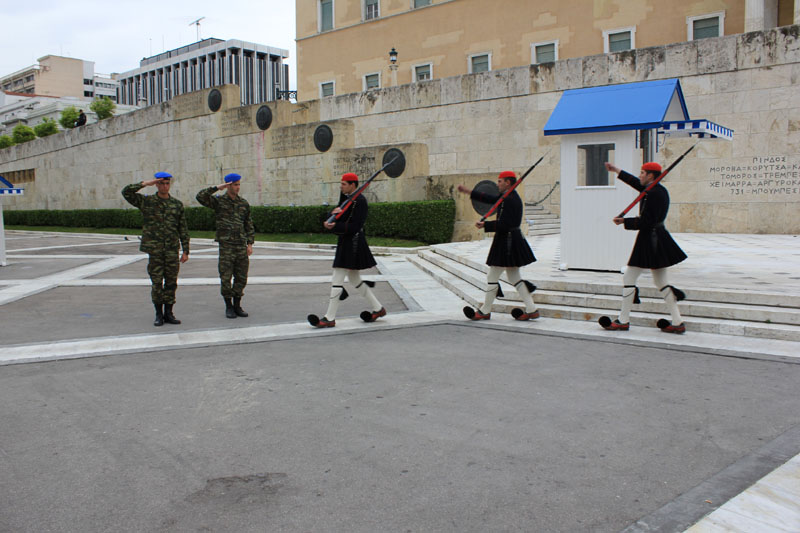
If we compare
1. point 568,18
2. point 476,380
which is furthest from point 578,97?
point 568,18

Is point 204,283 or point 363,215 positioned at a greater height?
point 363,215

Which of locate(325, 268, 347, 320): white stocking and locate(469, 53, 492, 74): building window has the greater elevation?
locate(469, 53, 492, 74): building window

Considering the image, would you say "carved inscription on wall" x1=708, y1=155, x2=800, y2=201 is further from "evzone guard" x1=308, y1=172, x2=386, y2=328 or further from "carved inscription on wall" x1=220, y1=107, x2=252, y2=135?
"carved inscription on wall" x1=220, y1=107, x2=252, y2=135

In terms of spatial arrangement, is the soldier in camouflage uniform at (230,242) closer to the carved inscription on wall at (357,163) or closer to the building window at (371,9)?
the carved inscription on wall at (357,163)

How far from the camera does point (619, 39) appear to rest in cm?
2623

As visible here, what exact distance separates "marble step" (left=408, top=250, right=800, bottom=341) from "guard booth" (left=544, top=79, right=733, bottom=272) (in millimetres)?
1452

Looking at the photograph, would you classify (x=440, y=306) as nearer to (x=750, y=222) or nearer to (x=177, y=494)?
(x=177, y=494)

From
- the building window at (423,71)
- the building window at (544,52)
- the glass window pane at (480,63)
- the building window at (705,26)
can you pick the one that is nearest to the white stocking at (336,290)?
the building window at (705,26)

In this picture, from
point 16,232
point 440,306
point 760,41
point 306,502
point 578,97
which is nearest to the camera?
point 306,502

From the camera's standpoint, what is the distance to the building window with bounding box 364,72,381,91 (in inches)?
1308

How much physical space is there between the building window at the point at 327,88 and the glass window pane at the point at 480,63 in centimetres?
862

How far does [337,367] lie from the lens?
6.07 meters

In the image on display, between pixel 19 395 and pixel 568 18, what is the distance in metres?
26.5

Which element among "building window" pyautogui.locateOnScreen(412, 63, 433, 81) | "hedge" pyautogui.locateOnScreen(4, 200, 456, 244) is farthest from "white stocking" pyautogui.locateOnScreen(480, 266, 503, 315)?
"building window" pyautogui.locateOnScreen(412, 63, 433, 81)
